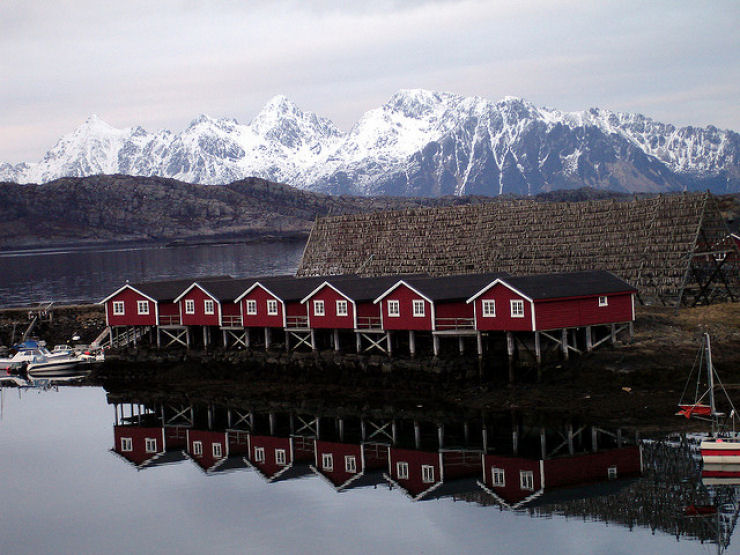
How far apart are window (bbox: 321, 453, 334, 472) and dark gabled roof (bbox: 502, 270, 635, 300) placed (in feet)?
46.6

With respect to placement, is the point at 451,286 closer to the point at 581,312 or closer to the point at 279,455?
the point at 581,312

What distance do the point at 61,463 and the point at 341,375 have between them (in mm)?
17357

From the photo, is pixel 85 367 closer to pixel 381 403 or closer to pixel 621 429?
pixel 381 403

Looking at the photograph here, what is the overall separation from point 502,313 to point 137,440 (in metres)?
20.2

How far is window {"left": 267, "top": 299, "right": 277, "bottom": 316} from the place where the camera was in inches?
2584

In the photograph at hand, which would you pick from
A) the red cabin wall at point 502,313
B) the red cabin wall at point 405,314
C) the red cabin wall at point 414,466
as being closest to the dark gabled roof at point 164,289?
the red cabin wall at point 405,314

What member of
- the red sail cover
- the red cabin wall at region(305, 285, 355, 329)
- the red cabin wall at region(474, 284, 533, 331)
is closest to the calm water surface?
the red sail cover

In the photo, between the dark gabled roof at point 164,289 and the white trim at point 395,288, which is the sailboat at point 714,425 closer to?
the white trim at point 395,288

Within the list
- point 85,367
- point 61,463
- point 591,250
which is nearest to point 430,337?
point 591,250

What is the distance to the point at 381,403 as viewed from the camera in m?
54.5

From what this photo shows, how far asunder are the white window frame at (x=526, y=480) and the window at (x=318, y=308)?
24.3m

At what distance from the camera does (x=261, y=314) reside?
66.2 metres

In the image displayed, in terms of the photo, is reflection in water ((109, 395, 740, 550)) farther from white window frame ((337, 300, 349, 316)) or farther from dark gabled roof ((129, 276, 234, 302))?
dark gabled roof ((129, 276, 234, 302))

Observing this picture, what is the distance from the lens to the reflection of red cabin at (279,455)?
44406 mm
